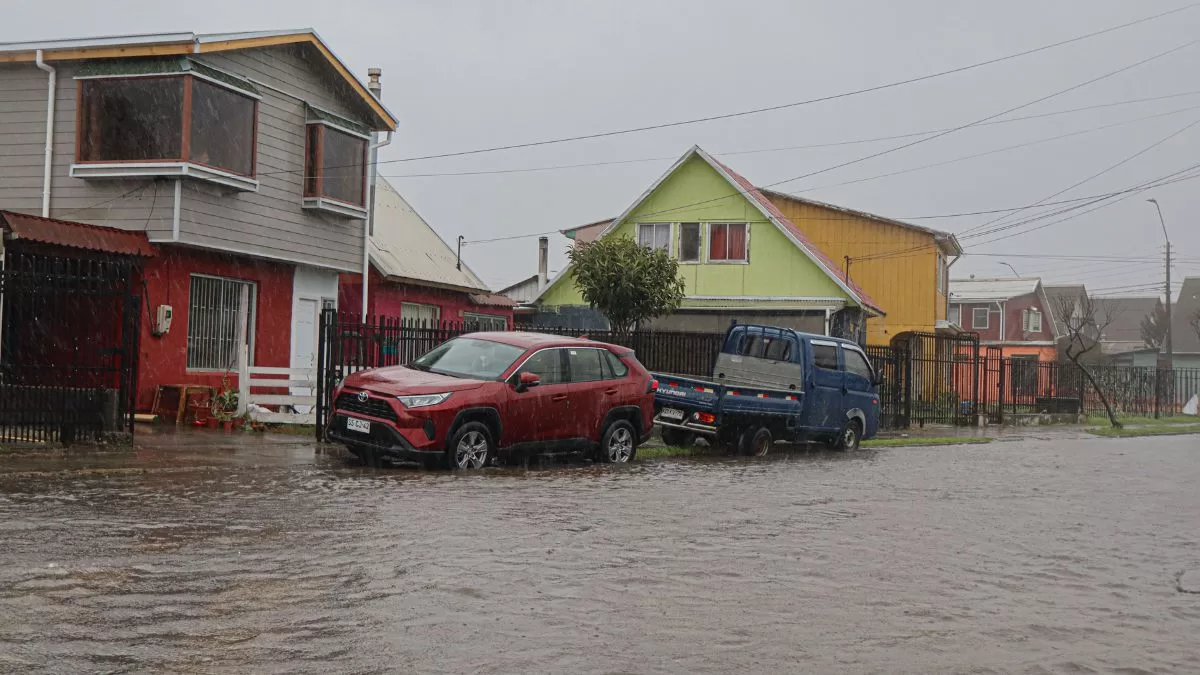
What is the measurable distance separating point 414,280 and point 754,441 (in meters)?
11.8

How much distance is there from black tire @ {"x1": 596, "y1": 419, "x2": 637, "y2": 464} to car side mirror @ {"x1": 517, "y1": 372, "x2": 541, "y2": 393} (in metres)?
1.75

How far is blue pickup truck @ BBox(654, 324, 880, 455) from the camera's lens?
19.3 metres

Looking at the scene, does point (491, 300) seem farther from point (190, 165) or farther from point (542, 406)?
point (542, 406)

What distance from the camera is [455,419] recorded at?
1475 cm

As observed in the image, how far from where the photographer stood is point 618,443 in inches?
676

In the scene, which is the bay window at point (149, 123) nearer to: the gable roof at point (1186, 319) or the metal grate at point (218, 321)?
the metal grate at point (218, 321)

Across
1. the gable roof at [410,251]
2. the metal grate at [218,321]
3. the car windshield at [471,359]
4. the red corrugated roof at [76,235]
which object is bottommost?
the car windshield at [471,359]

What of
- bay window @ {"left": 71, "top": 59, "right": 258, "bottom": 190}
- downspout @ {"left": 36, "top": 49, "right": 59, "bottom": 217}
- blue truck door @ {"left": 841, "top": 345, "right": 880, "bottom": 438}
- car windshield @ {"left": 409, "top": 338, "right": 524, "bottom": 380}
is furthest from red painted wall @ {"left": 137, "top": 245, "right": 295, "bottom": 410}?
blue truck door @ {"left": 841, "top": 345, "right": 880, "bottom": 438}

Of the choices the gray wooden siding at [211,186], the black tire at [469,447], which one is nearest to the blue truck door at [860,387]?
the black tire at [469,447]

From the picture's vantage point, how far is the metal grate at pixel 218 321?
2186 centimetres

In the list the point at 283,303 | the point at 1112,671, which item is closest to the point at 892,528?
the point at 1112,671

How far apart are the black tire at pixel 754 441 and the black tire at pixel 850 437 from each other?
236cm

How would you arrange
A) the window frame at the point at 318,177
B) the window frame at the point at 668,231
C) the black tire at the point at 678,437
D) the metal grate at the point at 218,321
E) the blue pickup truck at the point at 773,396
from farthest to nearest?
the window frame at the point at 668,231
the window frame at the point at 318,177
the metal grate at the point at 218,321
the black tire at the point at 678,437
the blue pickup truck at the point at 773,396

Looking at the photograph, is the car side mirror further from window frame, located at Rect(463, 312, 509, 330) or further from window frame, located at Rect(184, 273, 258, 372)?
A: window frame, located at Rect(463, 312, 509, 330)
